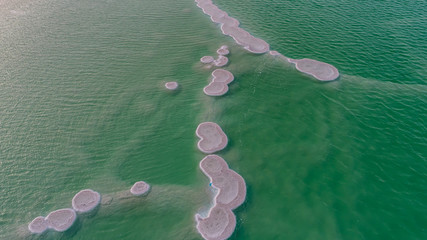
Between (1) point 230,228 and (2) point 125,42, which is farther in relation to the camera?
(2) point 125,42

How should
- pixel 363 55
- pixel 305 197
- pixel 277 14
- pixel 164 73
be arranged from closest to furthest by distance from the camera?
pixel 305 197 → pixel 164 73 → pixel 363 55 → pixel 277 14

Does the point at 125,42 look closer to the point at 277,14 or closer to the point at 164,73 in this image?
the point at 164,73

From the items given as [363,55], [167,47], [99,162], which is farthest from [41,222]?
[363,55]

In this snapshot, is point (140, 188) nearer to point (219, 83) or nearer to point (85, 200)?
point (85, 200)

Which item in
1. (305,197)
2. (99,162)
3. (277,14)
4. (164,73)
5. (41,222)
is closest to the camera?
(41,222)

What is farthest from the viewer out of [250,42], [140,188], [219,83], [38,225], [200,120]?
[250,42]

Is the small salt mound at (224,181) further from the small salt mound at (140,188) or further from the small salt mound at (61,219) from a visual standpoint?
the small salt mound at (61,219)

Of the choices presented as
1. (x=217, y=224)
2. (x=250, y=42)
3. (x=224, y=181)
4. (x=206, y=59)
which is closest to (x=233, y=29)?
(x=250, y=42)
